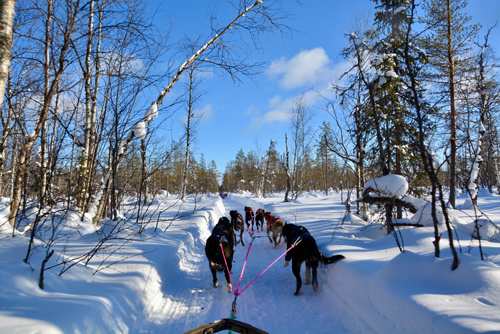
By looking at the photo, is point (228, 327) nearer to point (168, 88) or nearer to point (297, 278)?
point (297, 278)

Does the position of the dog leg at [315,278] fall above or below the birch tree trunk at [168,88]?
below

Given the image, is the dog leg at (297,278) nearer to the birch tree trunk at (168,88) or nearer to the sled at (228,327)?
the sled at (228,327)

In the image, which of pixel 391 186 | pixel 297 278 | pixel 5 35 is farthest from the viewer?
pixel 391 186

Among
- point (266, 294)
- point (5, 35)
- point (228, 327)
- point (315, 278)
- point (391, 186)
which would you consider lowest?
point (266, 294)

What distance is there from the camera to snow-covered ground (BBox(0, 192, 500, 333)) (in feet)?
7.44

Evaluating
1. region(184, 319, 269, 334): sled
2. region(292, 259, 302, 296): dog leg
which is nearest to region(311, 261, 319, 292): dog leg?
region(292, 259, 302, 296): dog leg

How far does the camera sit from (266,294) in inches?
158

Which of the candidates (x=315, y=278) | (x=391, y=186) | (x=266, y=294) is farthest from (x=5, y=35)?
(x=391, y=186)

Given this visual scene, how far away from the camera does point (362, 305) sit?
10.2ft

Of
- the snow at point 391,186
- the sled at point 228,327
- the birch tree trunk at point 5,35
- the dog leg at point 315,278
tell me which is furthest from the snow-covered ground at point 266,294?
the birch tree trunk at point 5,35

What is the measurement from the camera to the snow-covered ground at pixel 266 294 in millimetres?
2268

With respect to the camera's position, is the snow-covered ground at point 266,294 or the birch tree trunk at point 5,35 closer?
the birch tree trunk at point 5,35

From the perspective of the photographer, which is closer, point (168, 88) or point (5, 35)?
point (5, 35)

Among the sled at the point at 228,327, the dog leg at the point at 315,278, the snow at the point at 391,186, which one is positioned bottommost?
the dog leg at the point at 315,278
